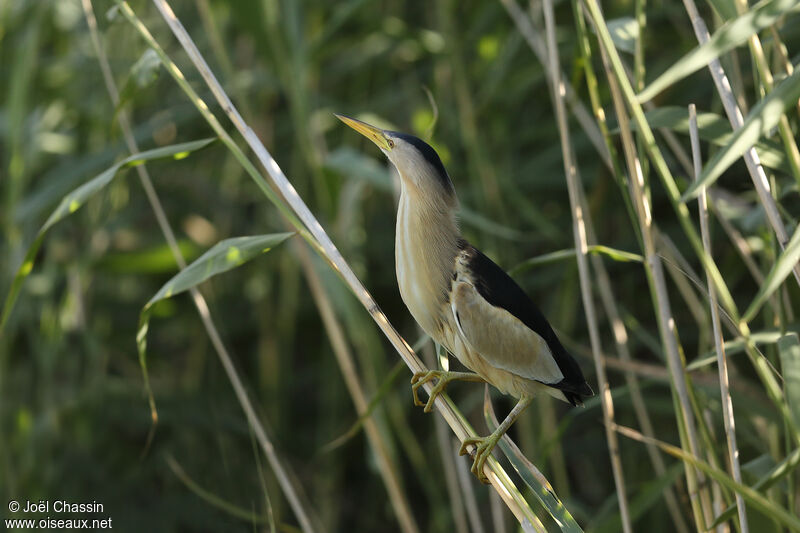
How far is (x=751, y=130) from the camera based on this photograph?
1.95 feet

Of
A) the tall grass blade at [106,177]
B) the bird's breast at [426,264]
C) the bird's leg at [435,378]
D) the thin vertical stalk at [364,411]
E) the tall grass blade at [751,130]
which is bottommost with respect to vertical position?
the thin vertical stalk at [364,411]

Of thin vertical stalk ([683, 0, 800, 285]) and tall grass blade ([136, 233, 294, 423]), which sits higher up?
tall grass blade ([136, 233, 294, 423])

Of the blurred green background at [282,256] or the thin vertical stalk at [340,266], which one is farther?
the blurred green background at [282,256]

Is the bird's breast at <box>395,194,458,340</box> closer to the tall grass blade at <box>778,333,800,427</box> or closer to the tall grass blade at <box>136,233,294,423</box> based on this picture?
the tall grass blade at <box>136,233,294,423</box>

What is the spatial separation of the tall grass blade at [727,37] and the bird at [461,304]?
11.2 inches

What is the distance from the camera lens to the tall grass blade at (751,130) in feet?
1.89

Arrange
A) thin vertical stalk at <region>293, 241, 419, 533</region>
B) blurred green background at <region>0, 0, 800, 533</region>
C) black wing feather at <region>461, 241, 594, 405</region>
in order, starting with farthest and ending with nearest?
blurred green background at <region>0, 0, 800, 533</region> < thin vertical stalk at <region>293, 241, 419, 533</region> < black wing feather at <region>461, 241, 594, 405</region>

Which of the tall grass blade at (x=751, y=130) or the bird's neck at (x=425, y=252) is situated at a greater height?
the tall grass blade at (x=751, y=130)

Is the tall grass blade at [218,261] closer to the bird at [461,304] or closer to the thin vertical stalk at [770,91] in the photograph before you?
the bird at [461,304]

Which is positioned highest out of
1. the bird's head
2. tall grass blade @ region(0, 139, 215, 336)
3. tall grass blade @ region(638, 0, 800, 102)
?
tall grass blade @ region(0, 139, 215, 336)

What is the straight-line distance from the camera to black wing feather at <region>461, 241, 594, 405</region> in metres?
0.83

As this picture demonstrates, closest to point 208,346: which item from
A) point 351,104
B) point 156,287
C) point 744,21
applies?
point 156,287

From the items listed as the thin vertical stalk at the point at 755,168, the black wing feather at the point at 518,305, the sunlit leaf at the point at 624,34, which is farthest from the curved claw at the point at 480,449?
the sunlit leaf at the point at 624,34

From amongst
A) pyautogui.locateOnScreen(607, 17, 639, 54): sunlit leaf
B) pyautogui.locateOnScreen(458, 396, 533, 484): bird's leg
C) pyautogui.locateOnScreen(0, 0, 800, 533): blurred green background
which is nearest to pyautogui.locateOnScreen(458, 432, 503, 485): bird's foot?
pyautogui.locateOnScreen(458, 396, 533, 484): bird's leg
